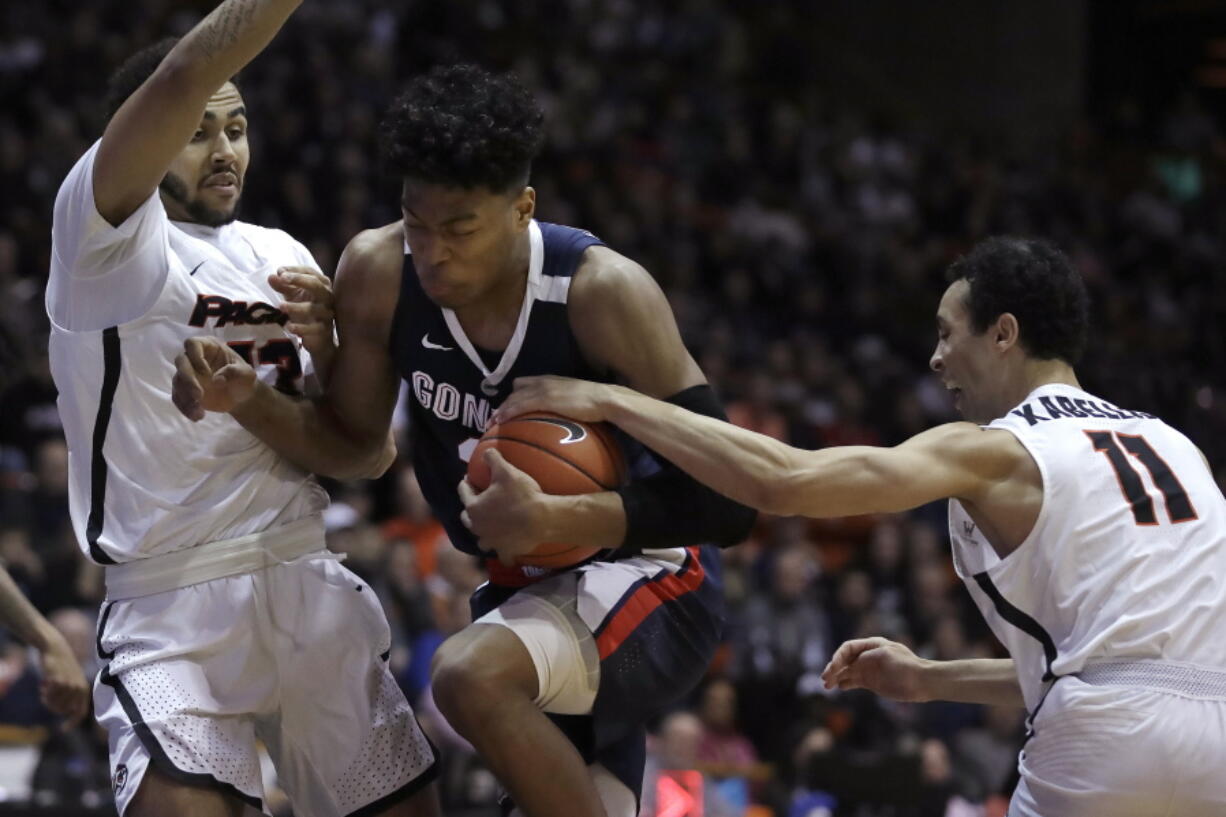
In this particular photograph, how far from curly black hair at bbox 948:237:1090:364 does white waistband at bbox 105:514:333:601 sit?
5.95ft

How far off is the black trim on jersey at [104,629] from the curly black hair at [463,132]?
49.5 inches

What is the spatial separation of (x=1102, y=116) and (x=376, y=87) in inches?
420

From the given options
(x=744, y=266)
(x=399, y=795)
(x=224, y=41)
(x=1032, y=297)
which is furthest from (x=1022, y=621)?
(x=744, y=266)

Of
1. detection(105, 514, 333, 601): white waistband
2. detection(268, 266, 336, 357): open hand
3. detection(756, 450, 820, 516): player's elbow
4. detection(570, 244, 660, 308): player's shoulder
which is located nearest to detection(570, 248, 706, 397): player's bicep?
detection(570, 244, 660, 308): player's shoulder

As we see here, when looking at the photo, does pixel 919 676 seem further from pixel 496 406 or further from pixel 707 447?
pixel 496 406

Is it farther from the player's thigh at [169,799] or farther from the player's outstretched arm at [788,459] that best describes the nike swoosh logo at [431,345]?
the player's thigh at [169,799]

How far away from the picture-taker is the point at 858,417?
1277cm

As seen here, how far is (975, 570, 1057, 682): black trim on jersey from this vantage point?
3.79m

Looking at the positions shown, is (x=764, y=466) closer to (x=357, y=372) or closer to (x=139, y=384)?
(x=357, y=372)

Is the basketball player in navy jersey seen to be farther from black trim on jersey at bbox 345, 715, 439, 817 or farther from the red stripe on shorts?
black trim on jersey at bbox 345, 715, 439, 817

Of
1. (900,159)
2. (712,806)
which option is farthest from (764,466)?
(900,159)

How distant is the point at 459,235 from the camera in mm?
3656

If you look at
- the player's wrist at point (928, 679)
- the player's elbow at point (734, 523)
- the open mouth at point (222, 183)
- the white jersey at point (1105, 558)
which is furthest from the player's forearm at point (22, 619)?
the white jersey at point (1105, 558)

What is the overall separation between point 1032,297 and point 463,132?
1472mm
